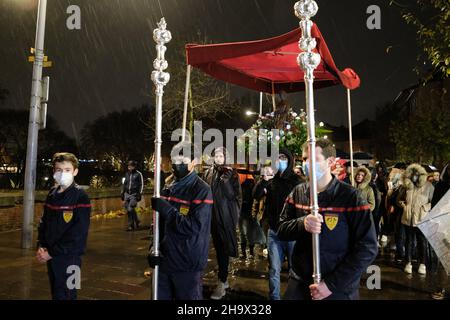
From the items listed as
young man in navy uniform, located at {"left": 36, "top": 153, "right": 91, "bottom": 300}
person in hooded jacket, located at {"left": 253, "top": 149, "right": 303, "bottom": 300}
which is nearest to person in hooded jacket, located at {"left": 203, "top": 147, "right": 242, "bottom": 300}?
person in hooded jacket, located at {"left": 253, "top": 149, "right": 303, "bottom": 300}

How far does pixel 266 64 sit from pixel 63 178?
4203 mm

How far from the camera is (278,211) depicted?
18.3ft

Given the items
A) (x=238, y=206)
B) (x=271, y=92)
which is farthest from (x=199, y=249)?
(x=271, y=92)

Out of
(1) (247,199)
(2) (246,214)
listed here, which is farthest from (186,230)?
(1) (247,199)

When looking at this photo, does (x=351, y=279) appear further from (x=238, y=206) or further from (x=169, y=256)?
(x=238, y=206)

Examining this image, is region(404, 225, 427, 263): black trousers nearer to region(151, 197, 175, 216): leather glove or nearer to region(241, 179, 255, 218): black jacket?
region(241, 179, 255, 218): black jacket

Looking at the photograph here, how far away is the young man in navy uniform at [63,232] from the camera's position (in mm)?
4164

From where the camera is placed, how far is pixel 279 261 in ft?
17.6

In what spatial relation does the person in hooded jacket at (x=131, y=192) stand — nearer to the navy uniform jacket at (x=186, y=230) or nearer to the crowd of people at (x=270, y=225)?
the crowd of people at (x=270, y=225)

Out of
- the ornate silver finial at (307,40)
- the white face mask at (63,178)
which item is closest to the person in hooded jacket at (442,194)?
the ornate silver finial at (307,40)

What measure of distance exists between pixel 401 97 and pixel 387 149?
1241 centimetres

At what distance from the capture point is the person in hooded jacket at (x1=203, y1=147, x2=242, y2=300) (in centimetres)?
580

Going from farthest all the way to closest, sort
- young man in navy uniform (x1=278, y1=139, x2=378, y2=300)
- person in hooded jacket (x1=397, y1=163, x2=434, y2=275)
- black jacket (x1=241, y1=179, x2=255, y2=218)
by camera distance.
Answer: black jacket (x1=241, y1=179, x2=255, y2=218), person in hooded jacket (x1=397, y1=163, x2=434, y2=275), young man in navy uniform (x1=278, y1=139, x2=378, y2=300)

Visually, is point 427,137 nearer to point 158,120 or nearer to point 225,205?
point 225,205
